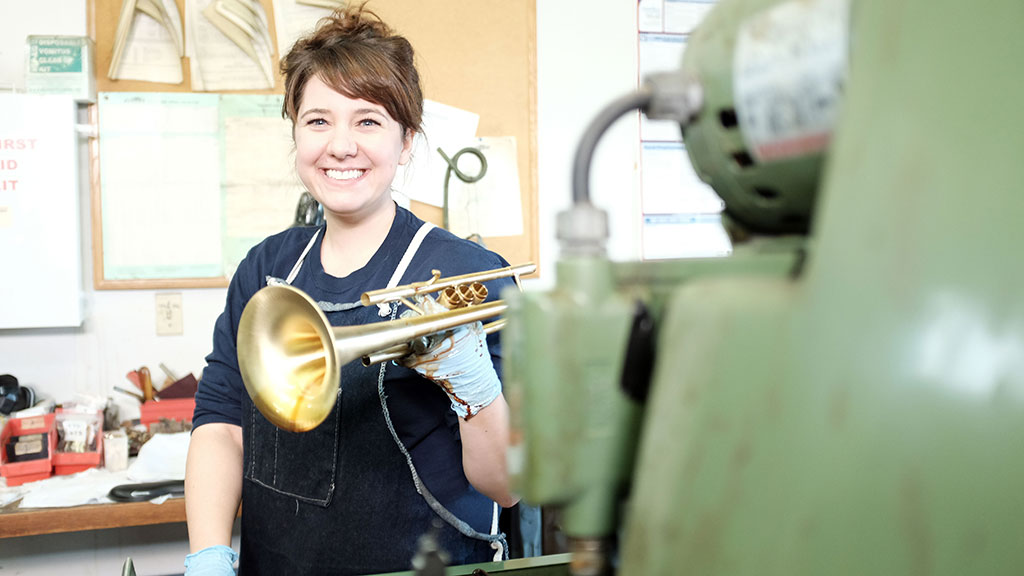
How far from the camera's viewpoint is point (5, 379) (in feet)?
8.13

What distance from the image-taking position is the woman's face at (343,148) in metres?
1.41

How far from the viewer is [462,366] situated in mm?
1135

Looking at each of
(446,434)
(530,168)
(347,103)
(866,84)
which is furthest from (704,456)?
(530,168)

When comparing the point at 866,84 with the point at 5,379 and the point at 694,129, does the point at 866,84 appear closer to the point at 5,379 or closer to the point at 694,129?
the point at 694,129

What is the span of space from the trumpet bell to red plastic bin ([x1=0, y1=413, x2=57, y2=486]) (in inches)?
62.3

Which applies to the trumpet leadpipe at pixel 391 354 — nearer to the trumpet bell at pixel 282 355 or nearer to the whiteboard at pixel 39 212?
the trumpet bell at pixel 282 355

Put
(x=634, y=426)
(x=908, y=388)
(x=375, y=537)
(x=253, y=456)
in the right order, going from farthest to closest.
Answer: (x=253, y=456)
(x=375, y=537)
(x=634, y=426)
(x=908, y=388)

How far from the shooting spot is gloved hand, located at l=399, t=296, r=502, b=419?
1115mm

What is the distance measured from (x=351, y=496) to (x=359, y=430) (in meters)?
0.13

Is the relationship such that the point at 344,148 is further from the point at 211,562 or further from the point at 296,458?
the point at 211,562

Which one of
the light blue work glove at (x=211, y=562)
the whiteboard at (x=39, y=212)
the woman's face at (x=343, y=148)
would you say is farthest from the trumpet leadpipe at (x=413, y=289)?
the whiteboard at (x=39, y=212)

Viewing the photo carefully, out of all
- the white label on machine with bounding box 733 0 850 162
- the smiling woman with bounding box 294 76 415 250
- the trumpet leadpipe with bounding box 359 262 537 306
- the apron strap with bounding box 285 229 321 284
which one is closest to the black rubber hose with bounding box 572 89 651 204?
the white label on machine with bounding box 733 0 850 162

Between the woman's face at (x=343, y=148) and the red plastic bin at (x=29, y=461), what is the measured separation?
151 centimetres

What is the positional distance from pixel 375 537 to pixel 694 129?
1087mm
